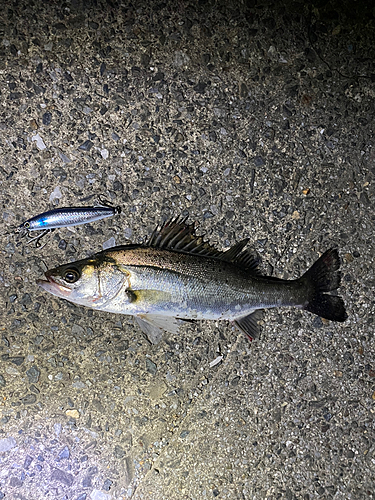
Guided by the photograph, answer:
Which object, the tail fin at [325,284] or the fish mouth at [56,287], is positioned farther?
the tail fin at [325,284]

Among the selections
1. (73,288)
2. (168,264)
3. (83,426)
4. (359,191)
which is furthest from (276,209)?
(83,426)

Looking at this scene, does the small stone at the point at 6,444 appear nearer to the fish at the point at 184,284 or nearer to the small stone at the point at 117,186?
the fish at the point at 184,284

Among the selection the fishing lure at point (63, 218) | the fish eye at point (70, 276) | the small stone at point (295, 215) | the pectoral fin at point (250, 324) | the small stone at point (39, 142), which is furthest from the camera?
the small stone at point (295, 215)

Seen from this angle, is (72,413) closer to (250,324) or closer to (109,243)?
(109,243)

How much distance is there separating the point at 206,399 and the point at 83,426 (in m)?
0.91

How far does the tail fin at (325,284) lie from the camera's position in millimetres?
2676

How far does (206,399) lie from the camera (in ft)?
9.13

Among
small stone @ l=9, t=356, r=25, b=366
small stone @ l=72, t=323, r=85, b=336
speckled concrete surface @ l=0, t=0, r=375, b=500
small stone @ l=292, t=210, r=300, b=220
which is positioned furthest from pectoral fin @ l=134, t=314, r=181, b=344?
small stone @ l=292, t=210, r=300, b=220

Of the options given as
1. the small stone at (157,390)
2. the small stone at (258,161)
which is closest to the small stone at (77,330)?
the small stone at (157,390)

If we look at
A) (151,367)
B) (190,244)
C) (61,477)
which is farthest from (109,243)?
(61,477)

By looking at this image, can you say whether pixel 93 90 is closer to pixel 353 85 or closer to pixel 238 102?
pixel 238 102

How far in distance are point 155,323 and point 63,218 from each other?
3.05 ft

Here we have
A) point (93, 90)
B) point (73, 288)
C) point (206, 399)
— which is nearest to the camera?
point (73, 288)

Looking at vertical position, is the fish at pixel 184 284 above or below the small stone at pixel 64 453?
above
